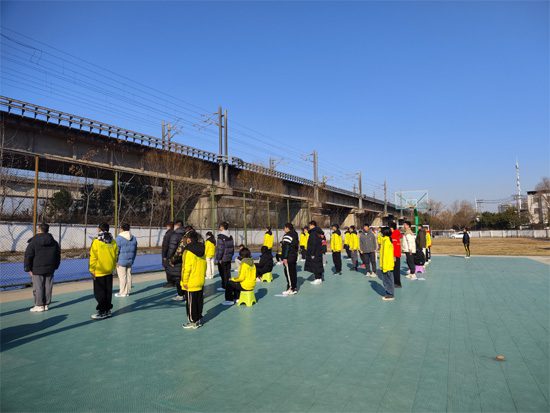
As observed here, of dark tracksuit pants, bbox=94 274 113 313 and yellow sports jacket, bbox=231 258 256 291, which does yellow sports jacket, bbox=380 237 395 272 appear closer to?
yellow sports jacket, bbox=231 258 256 291

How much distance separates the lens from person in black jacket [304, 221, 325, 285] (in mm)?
10422

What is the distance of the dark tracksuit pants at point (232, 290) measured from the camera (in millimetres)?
8359

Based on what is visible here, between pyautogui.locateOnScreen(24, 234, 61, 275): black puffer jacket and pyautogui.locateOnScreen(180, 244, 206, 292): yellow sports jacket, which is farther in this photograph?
pyautogui.locateOnScreen(24, 234, 61, 275): black puffer jacket

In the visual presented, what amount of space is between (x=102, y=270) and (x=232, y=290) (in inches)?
116

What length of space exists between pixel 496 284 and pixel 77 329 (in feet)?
36.4

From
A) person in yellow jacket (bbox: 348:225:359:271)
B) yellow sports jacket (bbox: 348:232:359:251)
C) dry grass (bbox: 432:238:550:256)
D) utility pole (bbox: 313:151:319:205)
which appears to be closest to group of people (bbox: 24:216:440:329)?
person in yellow jacket (bbox: 348:225:359:271)

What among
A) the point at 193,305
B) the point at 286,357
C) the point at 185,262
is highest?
the point at 185,262

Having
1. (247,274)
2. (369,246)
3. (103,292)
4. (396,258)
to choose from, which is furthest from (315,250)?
(103,292)

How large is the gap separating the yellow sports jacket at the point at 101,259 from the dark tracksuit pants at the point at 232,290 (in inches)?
102

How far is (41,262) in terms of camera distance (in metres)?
7.68

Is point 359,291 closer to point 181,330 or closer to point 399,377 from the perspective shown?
point 181,330

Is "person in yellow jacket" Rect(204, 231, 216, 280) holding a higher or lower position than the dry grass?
higher

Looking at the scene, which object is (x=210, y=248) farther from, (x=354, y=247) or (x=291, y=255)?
(x=354, y=247)

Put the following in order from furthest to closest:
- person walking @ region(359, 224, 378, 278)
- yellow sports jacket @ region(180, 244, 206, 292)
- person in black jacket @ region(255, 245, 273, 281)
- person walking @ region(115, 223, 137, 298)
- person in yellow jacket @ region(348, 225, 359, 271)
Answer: person in yellow jacket @ region(348, 225, 359, 271), person walking @ region(359, 224, 378, 278), person in black jacket @ region(255, 245, 273, 281), person walking @ region(115, 223, 137, 298), yellow sports jacket @ region(180, 244, 206, 292)
